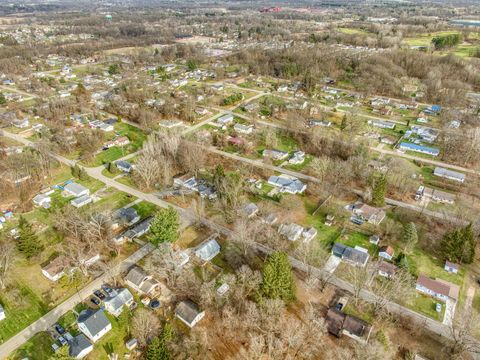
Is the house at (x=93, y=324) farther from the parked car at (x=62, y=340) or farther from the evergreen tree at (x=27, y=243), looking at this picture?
the evergreen tree at (x=27, y=243)

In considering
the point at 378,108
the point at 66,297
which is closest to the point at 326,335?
the point at 66,297

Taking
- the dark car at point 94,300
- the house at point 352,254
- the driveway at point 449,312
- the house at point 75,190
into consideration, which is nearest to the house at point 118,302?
the dark car at point 94,300

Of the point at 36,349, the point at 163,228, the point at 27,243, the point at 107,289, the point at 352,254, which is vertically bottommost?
the point at 36,349

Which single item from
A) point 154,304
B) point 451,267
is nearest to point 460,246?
point 451,267

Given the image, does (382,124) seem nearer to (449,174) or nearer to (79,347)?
(449,174)

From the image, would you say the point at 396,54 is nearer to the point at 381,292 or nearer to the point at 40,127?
the point at 381,292

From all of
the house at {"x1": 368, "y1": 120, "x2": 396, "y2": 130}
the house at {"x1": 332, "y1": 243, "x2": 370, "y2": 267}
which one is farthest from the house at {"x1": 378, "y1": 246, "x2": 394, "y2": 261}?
the house at {"x1": 368, "y1": 120, "x2": 396, "y2": 130}
